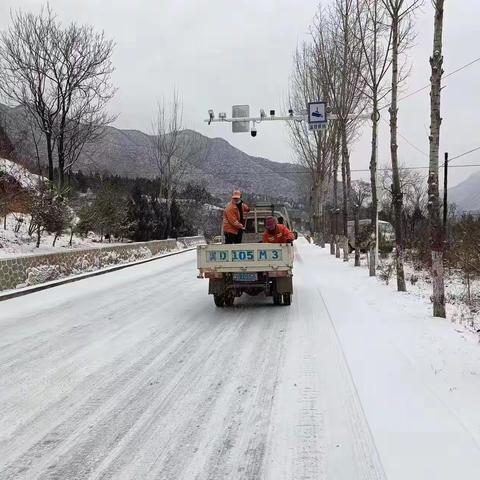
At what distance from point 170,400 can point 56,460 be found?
1.37 metres

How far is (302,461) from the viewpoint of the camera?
363 centimetres

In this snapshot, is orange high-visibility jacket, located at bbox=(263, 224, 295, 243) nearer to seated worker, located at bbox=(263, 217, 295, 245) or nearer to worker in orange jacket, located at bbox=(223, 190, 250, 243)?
seated worker, located at bbox=(263, 217, 295, 245)

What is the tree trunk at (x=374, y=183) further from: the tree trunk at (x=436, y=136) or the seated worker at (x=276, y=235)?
the tree trunk at (x=436, y=136)

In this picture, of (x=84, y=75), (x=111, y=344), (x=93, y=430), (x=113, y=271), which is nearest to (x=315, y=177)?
(x=84, y=75)

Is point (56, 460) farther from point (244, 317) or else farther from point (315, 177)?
point (315, 177)

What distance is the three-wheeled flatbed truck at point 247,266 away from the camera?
32.0ft

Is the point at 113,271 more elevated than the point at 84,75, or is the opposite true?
the point at 84,75

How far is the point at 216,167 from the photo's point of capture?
115m

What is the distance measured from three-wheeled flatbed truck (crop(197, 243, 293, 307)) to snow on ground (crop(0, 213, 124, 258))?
9.12 metres

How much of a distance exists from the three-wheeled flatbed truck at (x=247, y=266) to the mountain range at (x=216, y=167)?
1044 inches

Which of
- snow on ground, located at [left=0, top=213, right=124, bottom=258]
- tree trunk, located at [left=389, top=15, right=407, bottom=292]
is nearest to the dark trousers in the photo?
tree trunk, located at [left=389, top=15, right=407, bottom=292]

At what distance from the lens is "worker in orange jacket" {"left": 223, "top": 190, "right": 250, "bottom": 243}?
11.1m

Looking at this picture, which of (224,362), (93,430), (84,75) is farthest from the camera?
(84,75)

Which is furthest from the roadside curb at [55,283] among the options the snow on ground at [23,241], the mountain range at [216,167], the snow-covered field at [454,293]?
the mountain range at [216,167]
